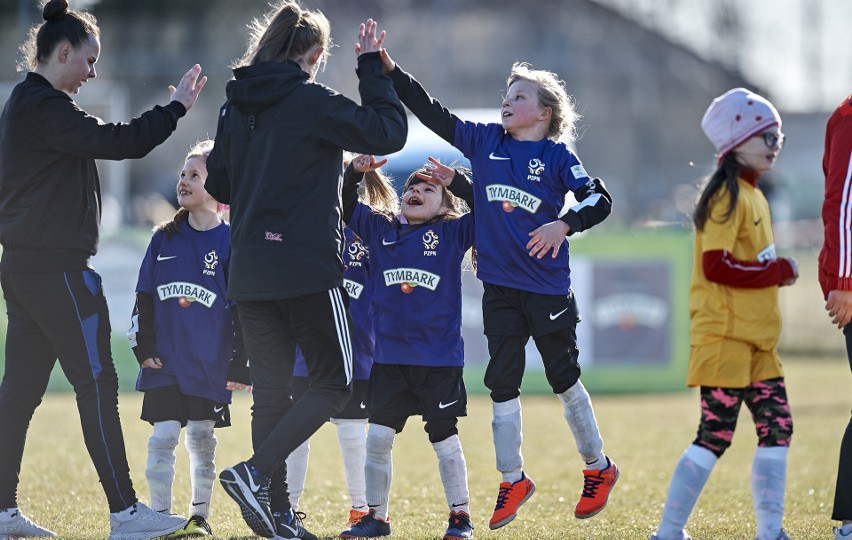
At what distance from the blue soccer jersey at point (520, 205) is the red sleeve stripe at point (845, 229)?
3.76ft

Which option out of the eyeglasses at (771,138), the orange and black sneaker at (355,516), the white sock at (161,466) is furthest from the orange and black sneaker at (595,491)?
the white sock at (161,466)

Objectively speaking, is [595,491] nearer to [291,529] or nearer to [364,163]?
[291,529]

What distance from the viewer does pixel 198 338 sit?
19.2ft

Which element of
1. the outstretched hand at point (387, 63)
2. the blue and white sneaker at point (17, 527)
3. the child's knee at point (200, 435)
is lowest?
the blue and white sneaker at point (17, 527)

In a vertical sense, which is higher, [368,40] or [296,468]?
[368,40]

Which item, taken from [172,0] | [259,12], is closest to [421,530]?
[259,12]

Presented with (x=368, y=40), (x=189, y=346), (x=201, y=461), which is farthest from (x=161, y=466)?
(x=368, y=40)

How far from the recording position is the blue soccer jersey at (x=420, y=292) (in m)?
5.68

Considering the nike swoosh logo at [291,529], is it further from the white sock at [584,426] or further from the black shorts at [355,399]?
the white sock at [584,426]

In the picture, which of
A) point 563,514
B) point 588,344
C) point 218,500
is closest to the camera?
point 563,514

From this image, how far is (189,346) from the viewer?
5.84 metres

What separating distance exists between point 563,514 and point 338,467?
8.19 ft

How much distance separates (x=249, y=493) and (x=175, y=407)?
4.43 feet

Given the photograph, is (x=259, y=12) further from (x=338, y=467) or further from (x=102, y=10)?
(x=338, y=467)
